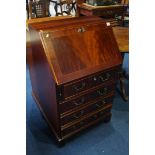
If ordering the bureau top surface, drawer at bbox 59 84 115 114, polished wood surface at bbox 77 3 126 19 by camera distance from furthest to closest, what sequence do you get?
1. polished wood surface at bbox 77 3 126 19
2. drawer at bbox 59 84 115 114
3. the bureau top surface

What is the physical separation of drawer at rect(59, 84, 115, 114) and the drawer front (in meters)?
0.07

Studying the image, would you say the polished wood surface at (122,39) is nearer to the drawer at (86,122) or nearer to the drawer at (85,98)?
the drawer at (85,98)

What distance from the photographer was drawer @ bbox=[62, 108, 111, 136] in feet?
5.00

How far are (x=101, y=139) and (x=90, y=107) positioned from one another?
36 centimetres

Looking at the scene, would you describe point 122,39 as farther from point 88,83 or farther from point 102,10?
point 102,10

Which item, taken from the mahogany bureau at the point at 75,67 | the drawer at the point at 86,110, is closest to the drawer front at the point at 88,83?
the mahogany bureau at the point at 75,67

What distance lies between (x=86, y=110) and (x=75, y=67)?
451 millimetres

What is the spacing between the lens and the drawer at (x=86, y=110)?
1.44 metres

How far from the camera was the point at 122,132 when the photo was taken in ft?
5.75

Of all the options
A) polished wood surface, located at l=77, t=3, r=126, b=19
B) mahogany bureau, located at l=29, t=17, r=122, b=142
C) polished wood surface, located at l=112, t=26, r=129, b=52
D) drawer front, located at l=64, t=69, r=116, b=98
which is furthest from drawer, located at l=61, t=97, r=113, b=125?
polished wood surface, located at l=77, t=3, r=126, b=19

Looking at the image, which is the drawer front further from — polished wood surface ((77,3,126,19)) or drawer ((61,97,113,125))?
polished wood surface ((77,3,126,19))

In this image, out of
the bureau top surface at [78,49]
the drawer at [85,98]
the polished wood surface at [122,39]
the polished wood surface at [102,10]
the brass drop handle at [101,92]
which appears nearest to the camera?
the bureau top surface at [78,49]
